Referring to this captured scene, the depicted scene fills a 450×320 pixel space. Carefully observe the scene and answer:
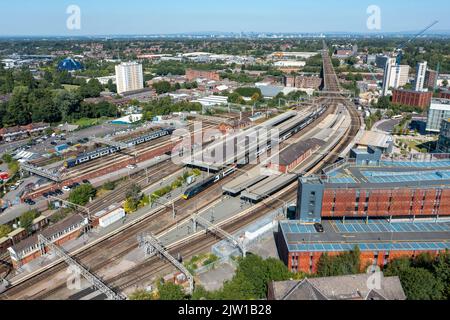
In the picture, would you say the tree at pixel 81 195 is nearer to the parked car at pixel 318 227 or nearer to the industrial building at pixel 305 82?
the parked car at pixel 318 227

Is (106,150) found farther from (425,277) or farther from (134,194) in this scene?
(425,277)

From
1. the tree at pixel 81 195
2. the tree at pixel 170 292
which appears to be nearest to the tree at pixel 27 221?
the tree at pixel 81 195

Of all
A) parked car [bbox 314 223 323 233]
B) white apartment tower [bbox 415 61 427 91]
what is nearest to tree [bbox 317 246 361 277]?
parked car [bbox 314 223 323 233]

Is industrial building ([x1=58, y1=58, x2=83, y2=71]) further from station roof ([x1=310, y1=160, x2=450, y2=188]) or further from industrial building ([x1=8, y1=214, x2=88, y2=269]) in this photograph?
station roof ([x1=310, y1=160, x2=450, y2=188])

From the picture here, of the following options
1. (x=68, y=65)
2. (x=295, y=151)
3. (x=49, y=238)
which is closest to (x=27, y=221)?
(x=49, y=238)

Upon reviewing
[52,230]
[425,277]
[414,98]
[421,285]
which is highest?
[414,98]
